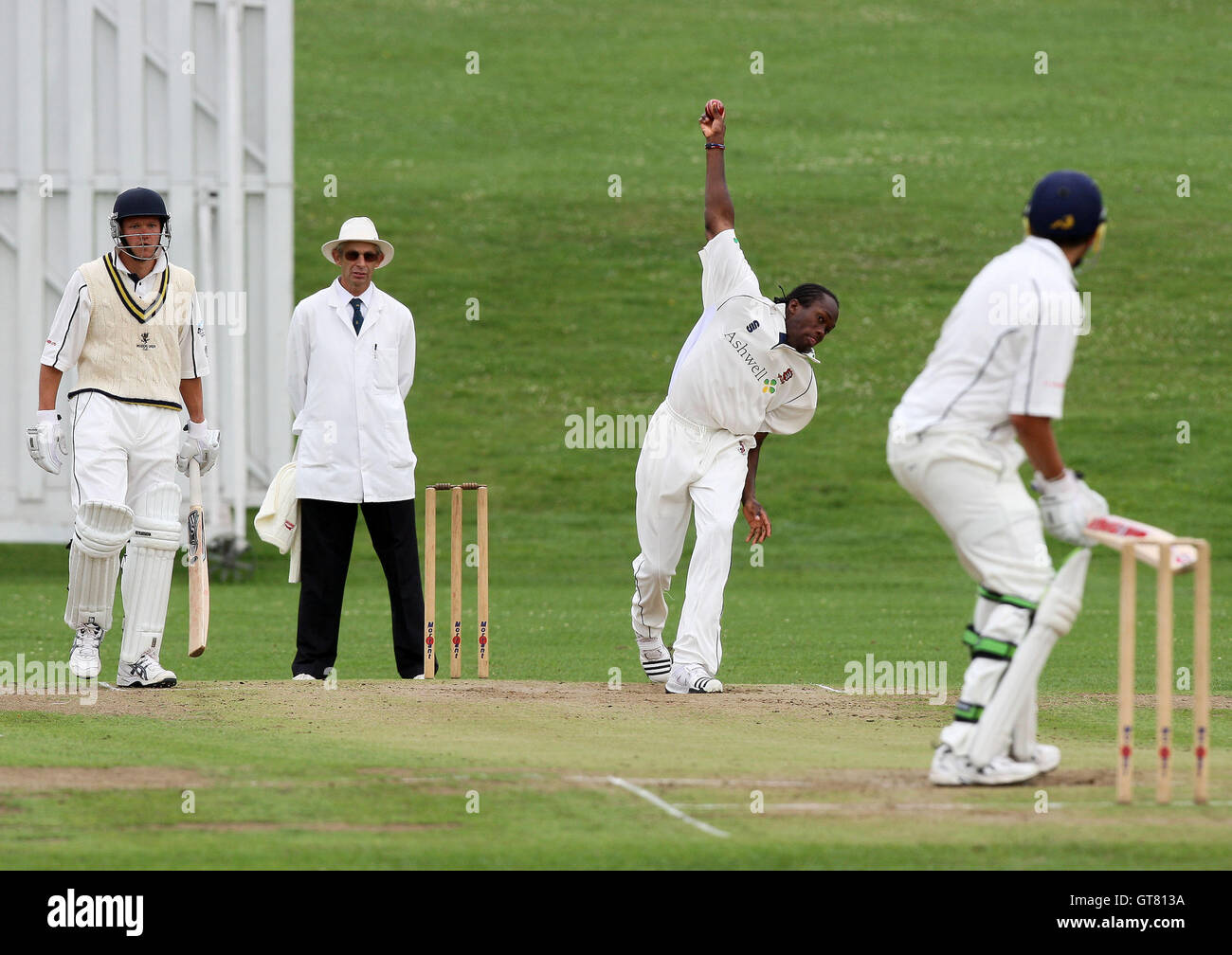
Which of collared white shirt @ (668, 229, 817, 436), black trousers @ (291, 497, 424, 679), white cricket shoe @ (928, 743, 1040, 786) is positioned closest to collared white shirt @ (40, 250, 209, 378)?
black trousers @ (291, 497, 424, 679)

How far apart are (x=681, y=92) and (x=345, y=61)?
25.7 feet

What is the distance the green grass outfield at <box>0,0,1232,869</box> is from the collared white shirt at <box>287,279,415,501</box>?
123 centimetres

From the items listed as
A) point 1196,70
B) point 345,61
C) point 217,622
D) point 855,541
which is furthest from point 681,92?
point 217,622

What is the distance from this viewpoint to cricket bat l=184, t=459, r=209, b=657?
997 cm

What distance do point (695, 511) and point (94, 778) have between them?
142 inches

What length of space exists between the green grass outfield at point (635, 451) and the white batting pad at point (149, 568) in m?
0.44

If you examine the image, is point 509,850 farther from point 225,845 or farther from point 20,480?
point 20,480

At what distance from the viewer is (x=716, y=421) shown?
9.61 meters

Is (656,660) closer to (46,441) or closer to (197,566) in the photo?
(197,566)

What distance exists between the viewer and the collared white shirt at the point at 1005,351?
6.44 metres

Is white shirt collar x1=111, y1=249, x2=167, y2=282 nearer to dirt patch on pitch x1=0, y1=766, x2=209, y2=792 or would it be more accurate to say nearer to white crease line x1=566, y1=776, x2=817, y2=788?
dirt patch on pitch x1=0, y1=766, x2=209, y2=792

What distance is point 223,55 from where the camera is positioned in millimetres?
18547

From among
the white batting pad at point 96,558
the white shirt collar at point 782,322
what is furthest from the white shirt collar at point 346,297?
the white shirt collar at point 782,322

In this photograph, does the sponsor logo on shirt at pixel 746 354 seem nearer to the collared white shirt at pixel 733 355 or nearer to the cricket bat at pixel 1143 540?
the collared white shirt at pixel 733 355
